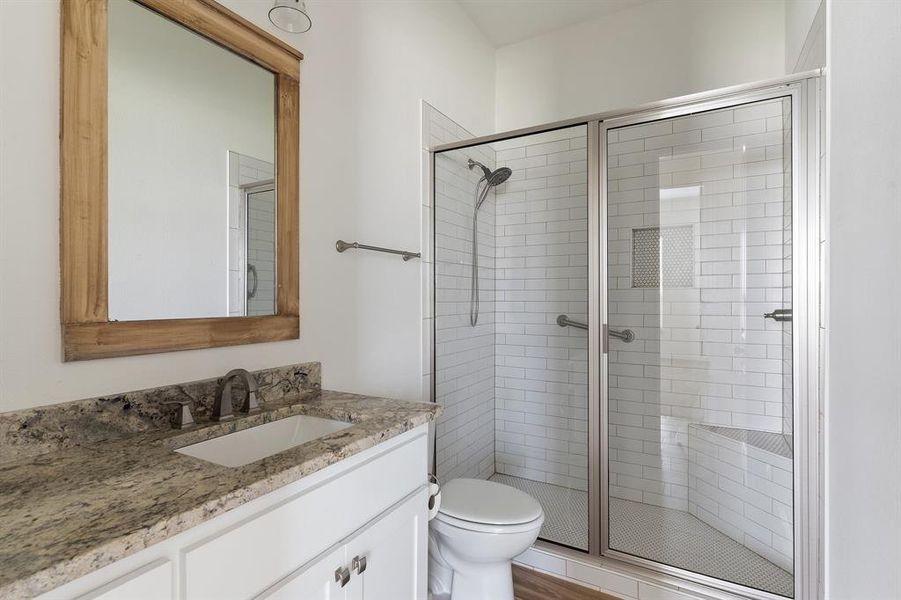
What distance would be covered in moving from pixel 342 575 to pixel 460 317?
5.50ft

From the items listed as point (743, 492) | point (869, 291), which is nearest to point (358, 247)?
point (869, 291)

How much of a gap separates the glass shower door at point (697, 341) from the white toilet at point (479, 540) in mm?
555

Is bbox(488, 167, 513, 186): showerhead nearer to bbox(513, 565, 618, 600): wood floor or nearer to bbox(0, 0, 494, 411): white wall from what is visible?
Result: bbox(0, 0, 494, 411): white wall

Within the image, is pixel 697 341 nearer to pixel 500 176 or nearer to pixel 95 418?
pixel 500 176

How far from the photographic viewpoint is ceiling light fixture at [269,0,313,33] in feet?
4.28

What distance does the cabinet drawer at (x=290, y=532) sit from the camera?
0.70 m

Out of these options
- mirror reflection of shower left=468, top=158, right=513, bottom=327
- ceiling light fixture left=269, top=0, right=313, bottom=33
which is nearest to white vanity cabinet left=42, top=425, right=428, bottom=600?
ceiling light fixture left=269, top=0, right=313, bottom=33

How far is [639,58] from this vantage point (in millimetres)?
2672

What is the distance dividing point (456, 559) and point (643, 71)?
2880 millimetres

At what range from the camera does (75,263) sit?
96 centimetres

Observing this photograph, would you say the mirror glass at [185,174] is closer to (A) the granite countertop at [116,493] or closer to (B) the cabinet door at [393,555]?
(A) the granite countertop at [116,493]

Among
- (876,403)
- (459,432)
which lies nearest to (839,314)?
(876,403)

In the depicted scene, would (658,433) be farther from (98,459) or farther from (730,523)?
(98,459)

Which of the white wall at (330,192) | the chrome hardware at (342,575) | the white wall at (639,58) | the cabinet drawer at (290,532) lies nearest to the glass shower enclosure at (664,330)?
the white wall at (330,192)
